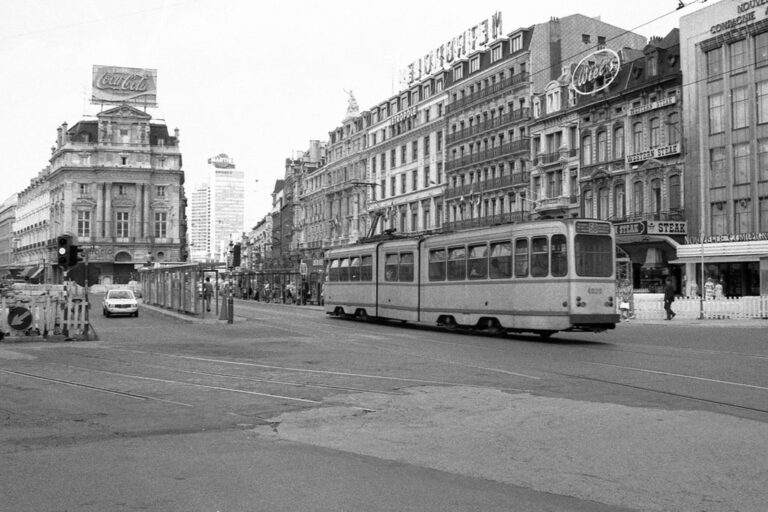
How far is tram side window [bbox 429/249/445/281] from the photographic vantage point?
26.8 m

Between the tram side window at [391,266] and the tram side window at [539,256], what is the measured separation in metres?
8.45

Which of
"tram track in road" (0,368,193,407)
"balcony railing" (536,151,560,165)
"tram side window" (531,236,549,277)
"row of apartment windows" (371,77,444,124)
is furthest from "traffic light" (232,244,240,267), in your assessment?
"row of apartment windows" (371,77,444,124)

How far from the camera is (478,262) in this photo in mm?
24766

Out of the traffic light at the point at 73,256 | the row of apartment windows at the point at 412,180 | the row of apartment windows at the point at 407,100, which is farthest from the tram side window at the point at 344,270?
the row of apartment windows at the point at 407,100

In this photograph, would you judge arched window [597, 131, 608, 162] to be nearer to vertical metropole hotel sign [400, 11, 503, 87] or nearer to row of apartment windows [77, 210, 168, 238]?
vertical metropole hotel sign [400, 11, 503, 87]

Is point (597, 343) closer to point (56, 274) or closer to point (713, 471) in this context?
point (713, 471)

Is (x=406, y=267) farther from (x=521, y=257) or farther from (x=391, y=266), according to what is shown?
(x=521, y=257)

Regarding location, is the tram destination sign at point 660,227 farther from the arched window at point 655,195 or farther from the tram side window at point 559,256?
the tram side window at point 559,256

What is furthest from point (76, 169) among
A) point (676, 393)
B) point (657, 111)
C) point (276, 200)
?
point (676, 393)

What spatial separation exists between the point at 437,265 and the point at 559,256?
244 inches

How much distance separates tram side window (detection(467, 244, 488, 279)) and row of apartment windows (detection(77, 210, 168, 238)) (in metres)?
101

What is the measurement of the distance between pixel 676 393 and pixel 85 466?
820 cm

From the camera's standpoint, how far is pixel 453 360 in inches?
655

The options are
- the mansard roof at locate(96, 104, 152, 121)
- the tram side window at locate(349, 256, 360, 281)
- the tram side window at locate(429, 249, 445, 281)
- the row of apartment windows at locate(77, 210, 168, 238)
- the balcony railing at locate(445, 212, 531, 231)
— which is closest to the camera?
the tram side window at locate(429, 249, 445, 281)
